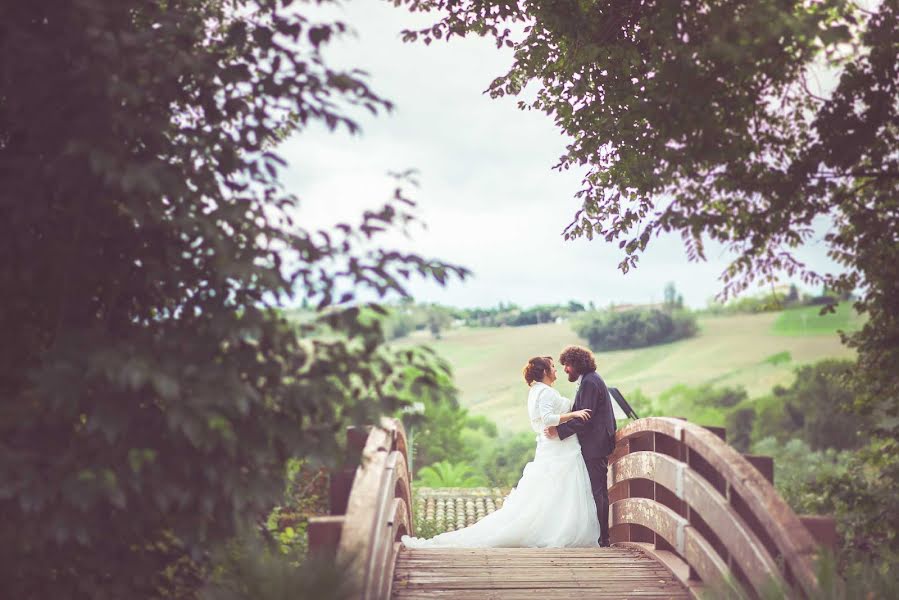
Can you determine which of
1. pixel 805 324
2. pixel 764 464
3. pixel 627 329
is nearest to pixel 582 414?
pixel 764 464

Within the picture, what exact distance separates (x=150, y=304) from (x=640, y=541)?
16.9ft

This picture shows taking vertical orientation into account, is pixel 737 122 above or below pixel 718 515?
above

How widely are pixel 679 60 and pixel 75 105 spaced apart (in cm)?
301

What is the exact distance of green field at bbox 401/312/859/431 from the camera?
67.9m

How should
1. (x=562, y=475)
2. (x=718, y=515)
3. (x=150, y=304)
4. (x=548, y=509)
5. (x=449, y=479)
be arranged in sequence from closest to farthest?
(x=150, y=304) → (x=718, y=515) → (x=548, y=509) → (x=562, y=475) → (x=449, y=479)

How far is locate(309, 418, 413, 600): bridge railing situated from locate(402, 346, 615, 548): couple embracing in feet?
10.4

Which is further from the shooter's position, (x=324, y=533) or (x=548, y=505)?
(x=548, y=505)

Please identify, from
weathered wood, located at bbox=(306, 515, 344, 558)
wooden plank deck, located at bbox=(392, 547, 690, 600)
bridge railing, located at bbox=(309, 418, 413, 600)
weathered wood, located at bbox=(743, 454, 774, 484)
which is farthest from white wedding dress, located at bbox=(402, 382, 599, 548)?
weathered wood, located at bbox=(306, 515, 344, 558)

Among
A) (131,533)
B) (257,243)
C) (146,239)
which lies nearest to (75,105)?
(146,239)

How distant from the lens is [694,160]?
4.86 meters

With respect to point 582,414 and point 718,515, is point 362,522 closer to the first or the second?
point 718,515

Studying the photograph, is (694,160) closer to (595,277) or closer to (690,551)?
(690,551)

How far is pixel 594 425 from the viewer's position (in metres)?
8.54

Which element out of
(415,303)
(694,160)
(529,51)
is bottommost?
(415,303)
